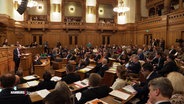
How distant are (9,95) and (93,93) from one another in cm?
146

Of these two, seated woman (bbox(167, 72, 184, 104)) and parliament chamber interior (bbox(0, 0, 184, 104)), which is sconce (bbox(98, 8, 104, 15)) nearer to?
parliament chamber interior (bbox(0, 0, 184, 104))

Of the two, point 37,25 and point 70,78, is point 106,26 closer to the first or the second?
point 37,25

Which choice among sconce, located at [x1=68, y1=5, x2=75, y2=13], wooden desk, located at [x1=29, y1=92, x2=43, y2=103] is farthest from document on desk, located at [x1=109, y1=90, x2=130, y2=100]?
sconce, located at [x1=68, y1=5, x2=75, y2=13]

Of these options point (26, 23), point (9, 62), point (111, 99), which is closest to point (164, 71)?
point (111, 99)

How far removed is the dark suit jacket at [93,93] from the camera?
3146 mm

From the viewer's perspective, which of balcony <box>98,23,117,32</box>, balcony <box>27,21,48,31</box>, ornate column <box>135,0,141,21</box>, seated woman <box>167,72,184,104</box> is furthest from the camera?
balcony <box>98,23,117,32</box>

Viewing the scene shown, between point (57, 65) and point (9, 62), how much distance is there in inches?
105

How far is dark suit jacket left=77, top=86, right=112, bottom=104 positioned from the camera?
315cm

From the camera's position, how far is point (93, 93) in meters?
3.24

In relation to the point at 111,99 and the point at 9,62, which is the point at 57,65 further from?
the point at 111,99

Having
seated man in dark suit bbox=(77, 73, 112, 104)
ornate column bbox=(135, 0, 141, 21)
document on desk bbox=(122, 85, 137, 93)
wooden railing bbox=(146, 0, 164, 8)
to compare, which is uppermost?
wooden railing bbox=(146, 0, 164, 8)

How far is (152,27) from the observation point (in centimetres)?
1602

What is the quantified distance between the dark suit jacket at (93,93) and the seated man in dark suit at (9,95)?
37.2 inches

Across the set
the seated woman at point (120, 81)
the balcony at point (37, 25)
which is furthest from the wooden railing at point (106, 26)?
the seated woman at point (120, 81)
